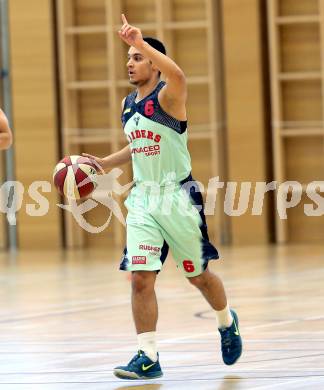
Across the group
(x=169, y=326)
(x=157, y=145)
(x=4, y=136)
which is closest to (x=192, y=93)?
(x=169, y=326)

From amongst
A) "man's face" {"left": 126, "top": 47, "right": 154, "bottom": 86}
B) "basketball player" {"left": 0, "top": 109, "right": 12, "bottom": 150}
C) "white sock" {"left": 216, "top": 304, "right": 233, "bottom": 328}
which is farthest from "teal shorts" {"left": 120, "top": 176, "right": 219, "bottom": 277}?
"basketball player" {"left": 0, "top": 109, "right": 12, "bottom": 150}

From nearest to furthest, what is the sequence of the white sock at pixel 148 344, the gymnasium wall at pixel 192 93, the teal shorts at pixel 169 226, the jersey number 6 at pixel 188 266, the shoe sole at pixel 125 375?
the shoe sole at pixel 125 375, the white sock at pixel 148 344, the teal shorts at pixel 169 226, the jersey number 6 at pixel 188 266, the gymnasium wall at pixel 192 93

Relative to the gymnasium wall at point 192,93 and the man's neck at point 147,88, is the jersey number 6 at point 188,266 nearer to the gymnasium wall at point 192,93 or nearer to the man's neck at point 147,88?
the man's neck at point 147,88

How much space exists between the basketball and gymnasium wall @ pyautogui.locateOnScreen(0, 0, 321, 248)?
1213 cm

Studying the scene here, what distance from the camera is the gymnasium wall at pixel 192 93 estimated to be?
20.5 metres

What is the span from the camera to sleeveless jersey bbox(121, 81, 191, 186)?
7.96 meters

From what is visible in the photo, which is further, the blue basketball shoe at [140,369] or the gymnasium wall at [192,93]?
the gymnasium wall at [192,93]

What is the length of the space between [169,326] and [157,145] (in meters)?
3.00

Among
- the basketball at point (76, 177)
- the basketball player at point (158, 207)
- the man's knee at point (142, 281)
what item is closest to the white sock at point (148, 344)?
the basketball player at point (158, 207)

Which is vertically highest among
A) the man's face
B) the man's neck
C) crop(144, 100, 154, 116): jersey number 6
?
the man's face

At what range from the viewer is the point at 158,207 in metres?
7.92

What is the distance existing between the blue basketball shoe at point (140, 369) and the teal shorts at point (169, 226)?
23.5 inches

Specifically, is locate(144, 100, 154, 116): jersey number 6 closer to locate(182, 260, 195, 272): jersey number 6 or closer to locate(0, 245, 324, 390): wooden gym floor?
locate(182, 260, 195, 272): jersey number 6

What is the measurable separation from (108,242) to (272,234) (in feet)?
9.70
